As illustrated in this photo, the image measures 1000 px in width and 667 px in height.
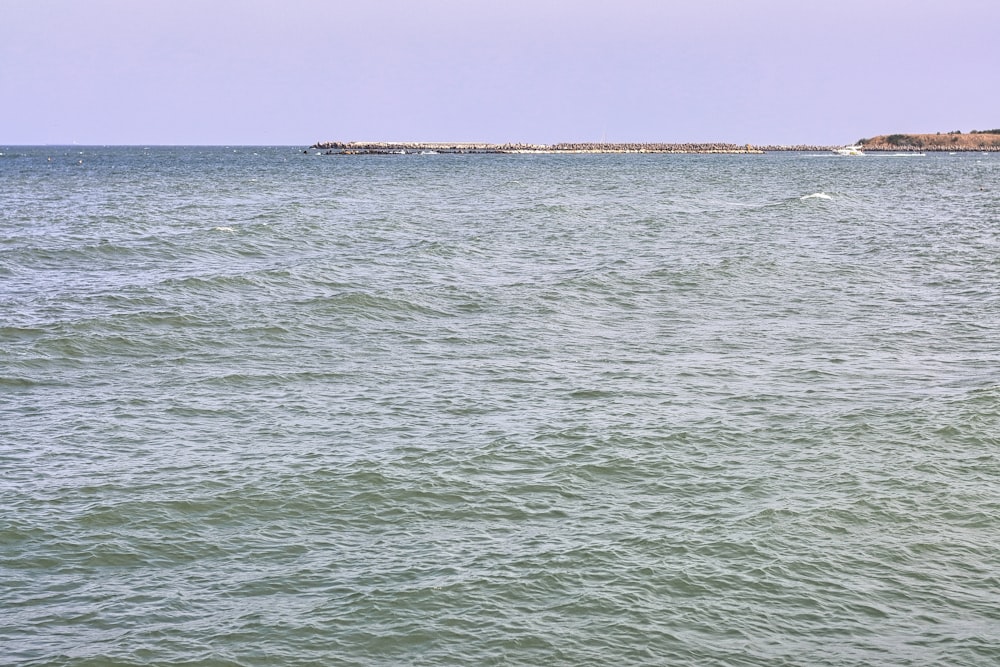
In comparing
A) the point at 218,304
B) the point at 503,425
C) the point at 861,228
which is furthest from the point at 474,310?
the point at 861,228

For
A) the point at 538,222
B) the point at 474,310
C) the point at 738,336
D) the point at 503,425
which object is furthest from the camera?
the point at 538,222

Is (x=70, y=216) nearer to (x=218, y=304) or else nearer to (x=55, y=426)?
(x=218, y=304)

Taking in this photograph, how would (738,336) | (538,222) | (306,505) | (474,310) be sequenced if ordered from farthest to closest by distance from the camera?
(538,222), (474,310), (738,336), (306,505)

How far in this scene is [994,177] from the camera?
316 feet

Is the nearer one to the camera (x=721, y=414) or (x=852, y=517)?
(x=852, y=517)

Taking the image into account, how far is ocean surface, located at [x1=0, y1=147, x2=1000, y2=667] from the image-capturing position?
30.3 feet

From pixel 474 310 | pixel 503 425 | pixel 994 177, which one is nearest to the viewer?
pixel 503 425

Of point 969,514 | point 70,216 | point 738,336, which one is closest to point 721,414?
point 969,514

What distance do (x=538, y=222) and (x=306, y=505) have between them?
114 ft

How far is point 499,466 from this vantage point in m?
13.2

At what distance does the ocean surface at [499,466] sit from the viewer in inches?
364

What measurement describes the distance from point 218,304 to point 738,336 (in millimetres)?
11781

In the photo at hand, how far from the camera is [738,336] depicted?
68.9ft

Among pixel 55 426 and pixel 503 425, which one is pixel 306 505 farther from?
pixel 55 426
